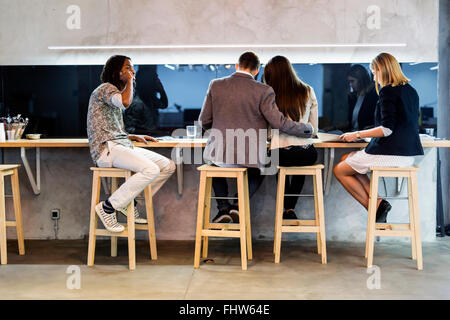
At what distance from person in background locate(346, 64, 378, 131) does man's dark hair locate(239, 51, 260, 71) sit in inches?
66.1

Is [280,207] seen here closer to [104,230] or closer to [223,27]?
[104,230]

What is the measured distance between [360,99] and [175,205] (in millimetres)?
2057

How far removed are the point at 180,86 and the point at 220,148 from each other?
5.29ft

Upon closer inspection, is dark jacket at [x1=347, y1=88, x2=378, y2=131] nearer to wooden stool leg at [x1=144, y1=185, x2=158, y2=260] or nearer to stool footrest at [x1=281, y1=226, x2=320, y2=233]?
stool footrest at [x1=281, y1=226, x2=320, y2=233]

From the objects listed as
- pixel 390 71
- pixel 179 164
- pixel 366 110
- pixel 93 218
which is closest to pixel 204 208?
pixel 179 164

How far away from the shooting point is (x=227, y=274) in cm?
317

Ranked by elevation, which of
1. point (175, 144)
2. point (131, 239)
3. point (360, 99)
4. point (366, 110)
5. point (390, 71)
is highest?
point (390, 71)

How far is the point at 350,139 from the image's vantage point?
3547mm

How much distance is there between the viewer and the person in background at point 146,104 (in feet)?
15.7

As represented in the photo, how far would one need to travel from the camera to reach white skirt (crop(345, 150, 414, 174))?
11.2 feet

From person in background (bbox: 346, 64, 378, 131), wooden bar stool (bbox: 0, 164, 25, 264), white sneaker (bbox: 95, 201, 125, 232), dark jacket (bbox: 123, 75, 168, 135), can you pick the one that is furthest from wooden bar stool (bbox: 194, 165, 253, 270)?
person in background (bbox: 346, 64, 378, 131)

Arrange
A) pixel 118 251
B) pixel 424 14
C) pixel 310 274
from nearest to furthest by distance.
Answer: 1. pixel 310 274
2. pixel 118 251
3. pixel 424 14

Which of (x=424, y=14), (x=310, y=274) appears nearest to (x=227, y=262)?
(x=310, y=274)
